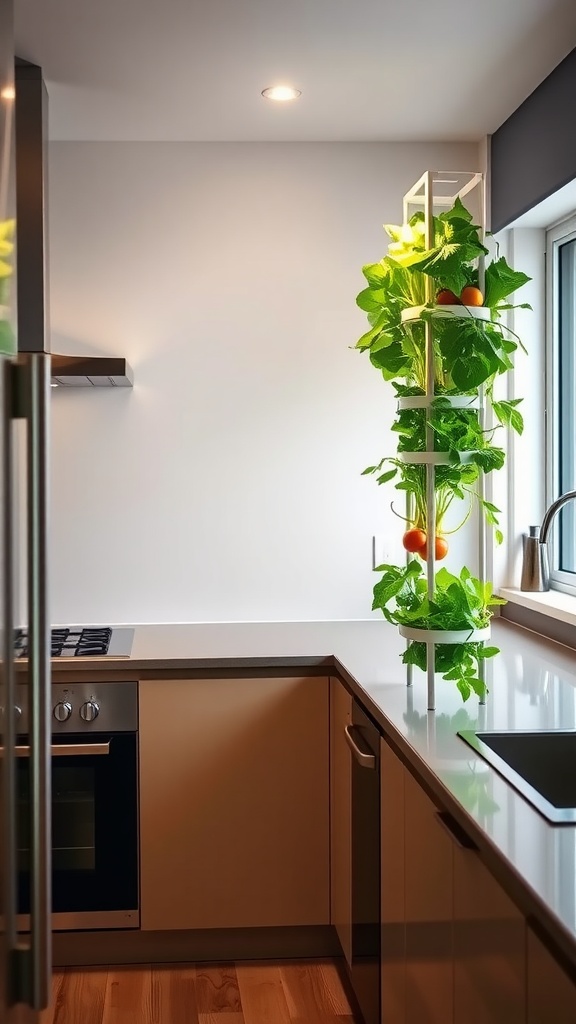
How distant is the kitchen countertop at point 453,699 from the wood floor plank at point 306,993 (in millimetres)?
857

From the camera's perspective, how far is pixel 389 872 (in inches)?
87.9

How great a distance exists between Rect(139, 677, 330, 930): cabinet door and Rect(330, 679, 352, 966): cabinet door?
0.03m

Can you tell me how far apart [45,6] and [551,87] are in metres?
1.36

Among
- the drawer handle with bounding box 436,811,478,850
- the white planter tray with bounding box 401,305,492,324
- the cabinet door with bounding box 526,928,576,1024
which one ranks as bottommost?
the cabinet door with bounding box 526,928,576,1024

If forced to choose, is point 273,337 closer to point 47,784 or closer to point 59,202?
point 59,202

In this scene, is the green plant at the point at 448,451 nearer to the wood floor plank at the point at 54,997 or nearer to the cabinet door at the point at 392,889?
the cabinet door at the point at 392,889

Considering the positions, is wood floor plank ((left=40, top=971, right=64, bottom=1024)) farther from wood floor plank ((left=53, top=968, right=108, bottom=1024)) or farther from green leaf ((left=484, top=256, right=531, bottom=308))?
green leaf ((left=484, top=256, right=531, bottom=308))

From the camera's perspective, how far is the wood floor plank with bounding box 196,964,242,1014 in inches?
111

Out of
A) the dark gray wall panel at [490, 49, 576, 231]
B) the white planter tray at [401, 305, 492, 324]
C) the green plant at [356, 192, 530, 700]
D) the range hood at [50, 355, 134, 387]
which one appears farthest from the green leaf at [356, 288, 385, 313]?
the range hood at [50, 355, 134, 387]

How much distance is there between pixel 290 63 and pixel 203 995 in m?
2.53

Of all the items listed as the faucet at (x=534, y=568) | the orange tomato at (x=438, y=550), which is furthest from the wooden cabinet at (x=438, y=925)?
the faucet at (x=534, y=568)

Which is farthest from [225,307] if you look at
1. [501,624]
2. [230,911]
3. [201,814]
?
[230,911]

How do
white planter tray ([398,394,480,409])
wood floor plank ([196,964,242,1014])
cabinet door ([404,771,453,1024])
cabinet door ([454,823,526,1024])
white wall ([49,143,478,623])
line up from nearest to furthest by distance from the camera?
1. cabinet door ([454,823,526,1024])
2. cabinet door ([404,771,453,1024])
3. white planter tray ([398,394,480,409])
4. wood floor plank ([196,964,242,1014])
5. white wall ([49,143,478,623])

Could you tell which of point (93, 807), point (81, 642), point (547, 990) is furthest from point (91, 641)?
point (547, 990)
